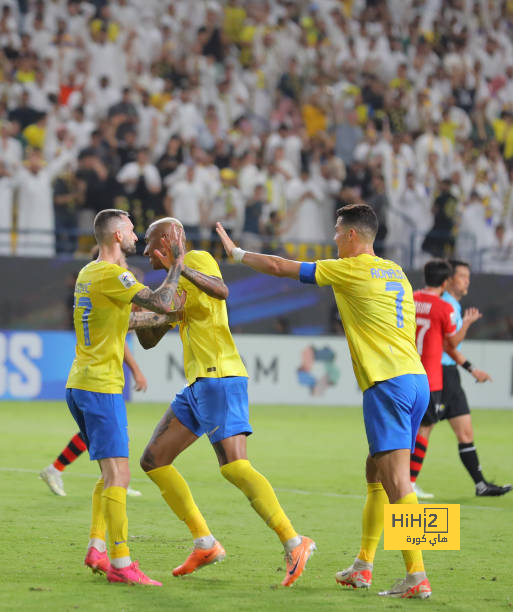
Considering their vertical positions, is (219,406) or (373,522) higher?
(219,406)

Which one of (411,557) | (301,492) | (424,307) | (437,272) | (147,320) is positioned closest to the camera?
(411,557)

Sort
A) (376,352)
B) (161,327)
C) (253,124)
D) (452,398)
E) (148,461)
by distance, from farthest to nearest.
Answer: (253,124), (452,398), (161,327), (148,461), (376,352)

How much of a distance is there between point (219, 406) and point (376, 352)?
3.32ft

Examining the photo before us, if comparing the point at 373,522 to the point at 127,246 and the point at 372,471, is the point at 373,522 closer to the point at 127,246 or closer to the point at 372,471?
the point at 372,471

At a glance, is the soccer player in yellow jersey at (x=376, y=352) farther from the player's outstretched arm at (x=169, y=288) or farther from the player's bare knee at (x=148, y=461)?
the player's bare knee at (x=148, y=461)

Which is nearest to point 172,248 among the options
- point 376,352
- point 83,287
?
point 83,287

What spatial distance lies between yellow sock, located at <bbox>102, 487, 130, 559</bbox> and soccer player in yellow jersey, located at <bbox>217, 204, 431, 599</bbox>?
1294 millimetres

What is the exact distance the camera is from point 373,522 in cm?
635

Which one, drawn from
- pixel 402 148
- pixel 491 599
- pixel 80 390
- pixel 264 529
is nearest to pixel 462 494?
pixel 264 529

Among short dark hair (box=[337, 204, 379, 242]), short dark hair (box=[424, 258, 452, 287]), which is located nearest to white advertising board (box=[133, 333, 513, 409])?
short dark hair (box=[424, 258, 452, 287])

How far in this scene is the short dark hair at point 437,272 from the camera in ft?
32.4

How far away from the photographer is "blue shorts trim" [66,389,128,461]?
6301 millimetres

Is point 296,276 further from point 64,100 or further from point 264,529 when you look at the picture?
point 64,100

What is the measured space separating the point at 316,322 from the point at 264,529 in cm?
1274
